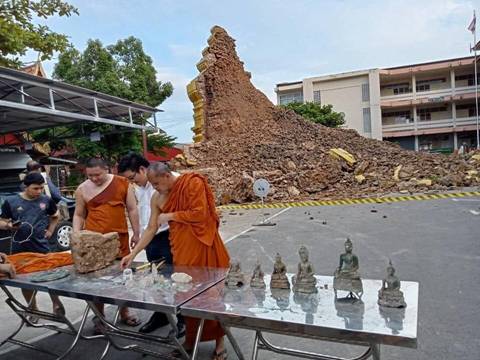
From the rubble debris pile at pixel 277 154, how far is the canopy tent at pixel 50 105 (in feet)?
18.4

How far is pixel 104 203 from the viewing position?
3666 millimetres

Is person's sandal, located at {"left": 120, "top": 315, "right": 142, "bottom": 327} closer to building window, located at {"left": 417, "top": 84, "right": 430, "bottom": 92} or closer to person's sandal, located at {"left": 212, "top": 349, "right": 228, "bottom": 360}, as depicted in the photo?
person's sandal, located at {"left": 212, "top": 349, "right": 228, "bottom": 360}

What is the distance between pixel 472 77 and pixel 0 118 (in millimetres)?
36036

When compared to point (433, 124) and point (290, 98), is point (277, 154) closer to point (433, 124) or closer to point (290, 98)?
point (433, 124)

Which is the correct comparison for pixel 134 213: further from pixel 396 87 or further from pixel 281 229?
pixel 396 87

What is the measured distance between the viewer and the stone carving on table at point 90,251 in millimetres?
3084

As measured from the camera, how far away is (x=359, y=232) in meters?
7.86

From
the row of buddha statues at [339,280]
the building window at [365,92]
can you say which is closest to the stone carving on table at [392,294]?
the row of buddha statues at [339,280]

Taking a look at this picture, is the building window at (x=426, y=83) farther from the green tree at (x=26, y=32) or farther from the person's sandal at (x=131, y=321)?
the person's sandal at (x=131, y=321)

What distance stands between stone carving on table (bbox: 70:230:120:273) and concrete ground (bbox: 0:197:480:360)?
0.81m

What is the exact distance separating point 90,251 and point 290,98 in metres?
37.9

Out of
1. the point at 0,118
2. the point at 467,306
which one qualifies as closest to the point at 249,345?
the point at 467,306

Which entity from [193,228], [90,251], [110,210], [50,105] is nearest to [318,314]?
[193,228]

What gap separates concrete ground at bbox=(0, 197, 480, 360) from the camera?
3.28 m
